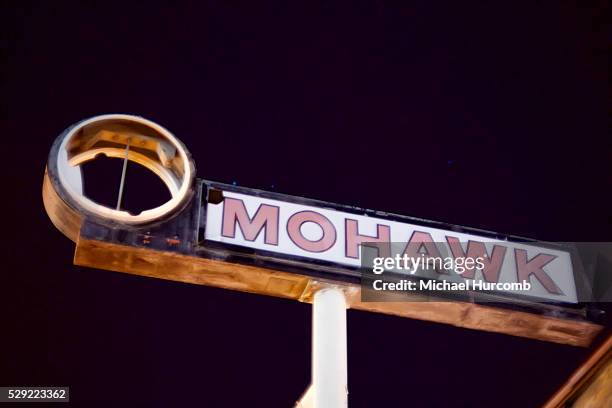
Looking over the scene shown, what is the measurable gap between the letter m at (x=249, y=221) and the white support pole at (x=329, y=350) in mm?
765

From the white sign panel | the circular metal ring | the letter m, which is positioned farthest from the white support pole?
the circular metal ring

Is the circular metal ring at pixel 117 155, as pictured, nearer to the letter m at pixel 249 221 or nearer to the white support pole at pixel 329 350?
the letter m at pixel 249 221

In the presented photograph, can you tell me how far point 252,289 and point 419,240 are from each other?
1.81 meters

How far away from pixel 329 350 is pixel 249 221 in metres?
1.51

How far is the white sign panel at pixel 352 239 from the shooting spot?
23.9ft

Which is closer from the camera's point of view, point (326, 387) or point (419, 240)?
point (326, 387)

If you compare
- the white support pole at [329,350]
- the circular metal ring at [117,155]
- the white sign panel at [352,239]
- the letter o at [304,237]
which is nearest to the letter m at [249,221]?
the white sign panel at [352,239]

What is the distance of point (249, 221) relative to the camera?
24.0ft

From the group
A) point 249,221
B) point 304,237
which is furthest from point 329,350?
point 249,221

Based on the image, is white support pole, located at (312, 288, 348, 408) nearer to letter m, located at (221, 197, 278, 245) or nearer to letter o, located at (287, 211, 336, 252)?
letter o, located at (287, 211, 336, 252)

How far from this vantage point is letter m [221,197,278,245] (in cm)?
723

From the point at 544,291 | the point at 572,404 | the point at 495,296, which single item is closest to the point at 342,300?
the point at 495,296

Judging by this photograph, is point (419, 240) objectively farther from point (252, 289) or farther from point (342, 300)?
point (252, 289)

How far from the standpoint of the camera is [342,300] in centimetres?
721
